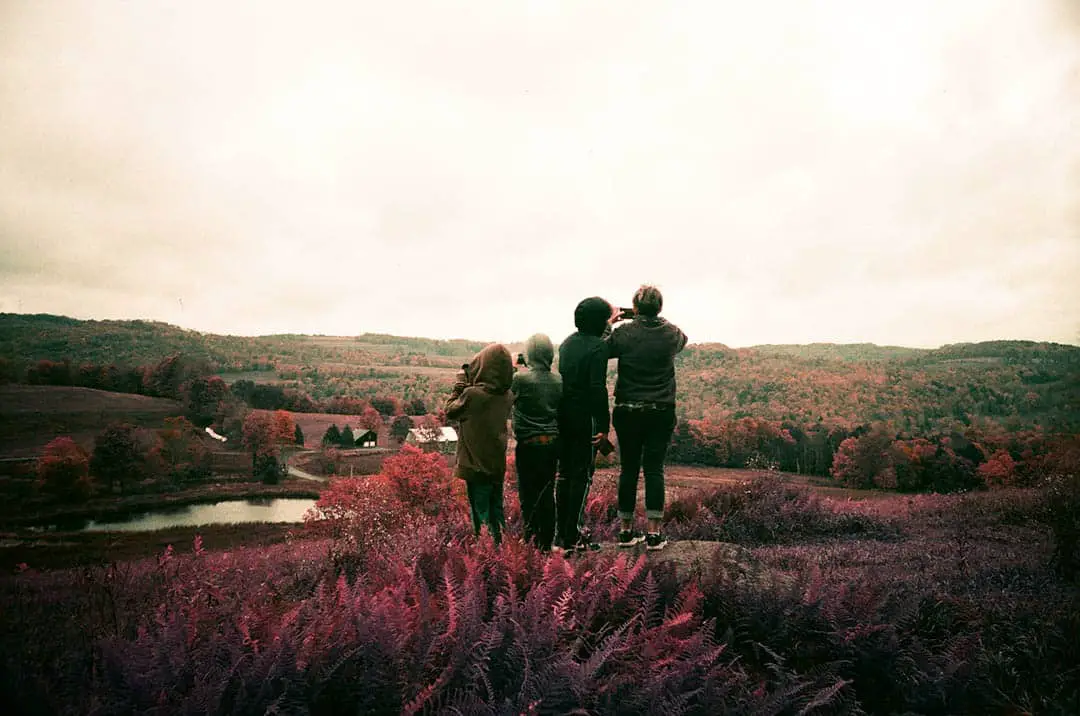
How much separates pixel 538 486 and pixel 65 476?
7862cm

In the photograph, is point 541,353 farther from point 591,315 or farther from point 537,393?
point 591,315

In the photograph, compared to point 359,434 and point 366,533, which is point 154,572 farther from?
point 359,434

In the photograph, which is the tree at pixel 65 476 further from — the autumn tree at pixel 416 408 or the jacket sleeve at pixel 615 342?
the jacket sleeve at pixel 615 342

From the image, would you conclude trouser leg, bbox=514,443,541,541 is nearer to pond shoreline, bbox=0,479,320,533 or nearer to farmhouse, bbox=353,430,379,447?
pond shoreline, bbox=0,479,320,533

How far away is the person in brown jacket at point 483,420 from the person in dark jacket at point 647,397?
1.28m

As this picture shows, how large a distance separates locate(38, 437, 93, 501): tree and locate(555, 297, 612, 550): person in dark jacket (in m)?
77.9

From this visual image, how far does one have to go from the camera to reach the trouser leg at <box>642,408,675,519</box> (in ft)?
18.9

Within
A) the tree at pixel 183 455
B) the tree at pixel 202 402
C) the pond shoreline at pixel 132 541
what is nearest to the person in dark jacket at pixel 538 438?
the pond shoreline at pixel 132 541

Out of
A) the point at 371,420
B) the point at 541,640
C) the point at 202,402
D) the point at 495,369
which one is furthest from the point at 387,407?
the point at 541,640

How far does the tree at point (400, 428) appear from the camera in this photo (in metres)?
98.1

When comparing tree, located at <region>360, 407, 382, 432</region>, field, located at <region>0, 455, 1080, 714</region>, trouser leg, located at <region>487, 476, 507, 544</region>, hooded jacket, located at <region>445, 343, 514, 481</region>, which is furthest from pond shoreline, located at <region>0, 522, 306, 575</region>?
tree, located at <region>360, 407, 382, 432</region>

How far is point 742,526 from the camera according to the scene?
841 centimetres

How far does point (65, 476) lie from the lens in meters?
59.8

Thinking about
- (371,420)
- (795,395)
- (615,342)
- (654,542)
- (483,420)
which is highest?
(615,342)
